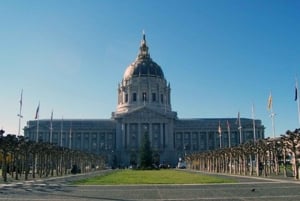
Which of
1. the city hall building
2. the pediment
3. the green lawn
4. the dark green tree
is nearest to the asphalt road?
the green lawn

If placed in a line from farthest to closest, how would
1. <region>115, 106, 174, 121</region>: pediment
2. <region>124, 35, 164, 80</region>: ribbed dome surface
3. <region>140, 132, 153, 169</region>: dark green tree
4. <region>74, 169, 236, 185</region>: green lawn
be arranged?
<region>124, 35, 164, 80</region>: ribbed dome surface < <region>115, 106, 174, 121</region>: pediment < <region>140, 132, 153, 169</region>: dark green tree < <region>74, 169, 236, 185</region>: green lawn

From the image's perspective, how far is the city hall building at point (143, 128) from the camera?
169250 millimetres

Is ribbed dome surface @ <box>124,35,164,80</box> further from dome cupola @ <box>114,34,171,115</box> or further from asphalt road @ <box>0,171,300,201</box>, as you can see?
asphalt road @ <box>0,171,300,201</box>

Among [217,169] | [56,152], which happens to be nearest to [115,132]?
[217,169]

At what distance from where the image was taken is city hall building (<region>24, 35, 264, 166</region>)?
16925 cm

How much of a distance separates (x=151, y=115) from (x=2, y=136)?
122322 millimetres

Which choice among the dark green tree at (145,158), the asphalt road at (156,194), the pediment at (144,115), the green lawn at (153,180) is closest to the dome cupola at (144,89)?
the pediment at (144,115)

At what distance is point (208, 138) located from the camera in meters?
181

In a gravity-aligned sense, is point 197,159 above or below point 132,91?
below

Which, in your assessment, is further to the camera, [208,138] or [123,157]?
[208,138]

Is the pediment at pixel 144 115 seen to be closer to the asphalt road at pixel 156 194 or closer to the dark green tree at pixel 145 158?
the dark green tree at pixel 145 158

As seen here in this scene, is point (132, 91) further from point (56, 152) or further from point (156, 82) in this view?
point (56, 152)

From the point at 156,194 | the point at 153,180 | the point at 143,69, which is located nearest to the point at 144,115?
the point at 143,69

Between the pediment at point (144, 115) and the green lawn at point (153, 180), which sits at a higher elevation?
the pediment at point (144, 115)
